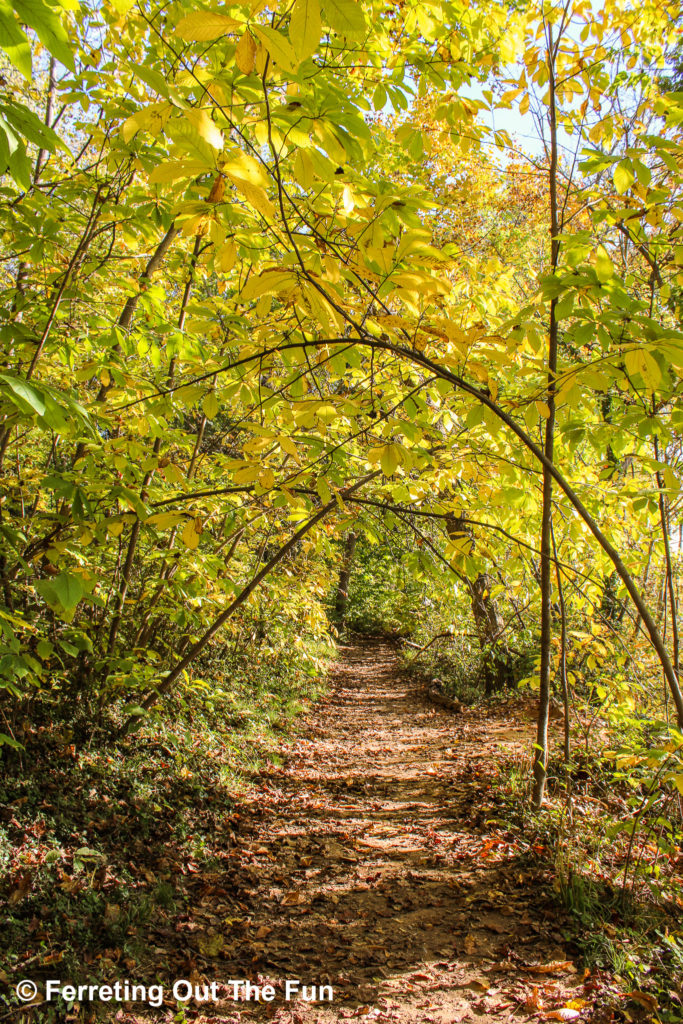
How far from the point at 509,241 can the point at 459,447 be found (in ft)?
30.0

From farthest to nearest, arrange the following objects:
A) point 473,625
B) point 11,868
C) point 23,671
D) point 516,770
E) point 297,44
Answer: point 473,625 → point 516,770 → point 11,868 → point 23,671 → point 297,44

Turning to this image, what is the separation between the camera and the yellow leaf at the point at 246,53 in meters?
0.96

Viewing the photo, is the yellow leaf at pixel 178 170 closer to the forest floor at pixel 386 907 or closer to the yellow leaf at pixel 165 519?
the yellow leaf at pixel 165 519

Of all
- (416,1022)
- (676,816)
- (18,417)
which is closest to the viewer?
(18,417)

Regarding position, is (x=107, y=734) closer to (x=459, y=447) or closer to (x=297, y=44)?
(x=459, y=447)

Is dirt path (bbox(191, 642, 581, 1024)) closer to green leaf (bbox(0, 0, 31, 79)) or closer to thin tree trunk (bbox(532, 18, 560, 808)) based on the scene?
thin tree trunk (bbox(532, 18, 560, 808))

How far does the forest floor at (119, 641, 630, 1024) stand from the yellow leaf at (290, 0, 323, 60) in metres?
3.33

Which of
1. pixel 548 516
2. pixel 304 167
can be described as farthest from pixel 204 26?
pixel 548 516

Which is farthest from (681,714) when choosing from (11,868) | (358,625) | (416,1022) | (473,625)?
(358,625)

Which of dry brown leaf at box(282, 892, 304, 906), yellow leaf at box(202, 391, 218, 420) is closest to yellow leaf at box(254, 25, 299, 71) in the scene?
yellow leaf at box(202, 391, 218, 420)

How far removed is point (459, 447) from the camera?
2873 millimetres

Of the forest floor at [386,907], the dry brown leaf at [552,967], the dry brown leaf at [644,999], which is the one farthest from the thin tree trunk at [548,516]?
the dry brown leaf at [644,999]

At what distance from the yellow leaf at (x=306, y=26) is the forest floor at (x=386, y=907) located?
10.9 ft

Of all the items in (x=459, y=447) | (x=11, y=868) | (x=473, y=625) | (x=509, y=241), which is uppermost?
(x=509, y=241)
